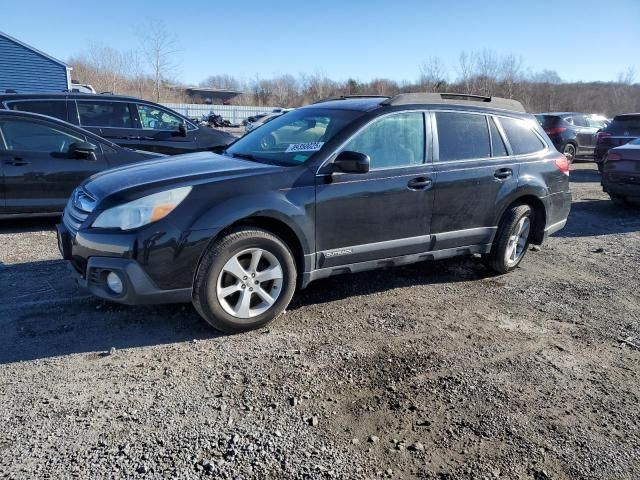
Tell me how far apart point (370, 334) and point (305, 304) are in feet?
2.53

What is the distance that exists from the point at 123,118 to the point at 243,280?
6004 mm

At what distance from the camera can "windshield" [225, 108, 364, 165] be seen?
4.21 meters

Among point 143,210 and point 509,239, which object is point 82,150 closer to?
point 143,210

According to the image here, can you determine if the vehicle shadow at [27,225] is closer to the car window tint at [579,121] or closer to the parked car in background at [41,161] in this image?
the parked car in background at [41,161]

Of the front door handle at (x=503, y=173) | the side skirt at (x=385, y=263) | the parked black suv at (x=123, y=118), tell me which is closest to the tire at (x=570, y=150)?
the parked black suv at (x=123, y=118)

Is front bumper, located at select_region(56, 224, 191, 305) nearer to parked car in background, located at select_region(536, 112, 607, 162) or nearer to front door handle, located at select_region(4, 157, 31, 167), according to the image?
front door handle, located at select_region(4, 157, 31, 167)

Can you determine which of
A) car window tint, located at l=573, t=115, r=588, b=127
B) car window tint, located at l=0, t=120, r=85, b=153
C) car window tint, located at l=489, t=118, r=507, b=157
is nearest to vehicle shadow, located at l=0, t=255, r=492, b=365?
car window tint, located at l=489, t=118, r=507, b=157

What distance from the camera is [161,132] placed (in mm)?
8750

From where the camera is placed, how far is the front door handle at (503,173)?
5016 mm

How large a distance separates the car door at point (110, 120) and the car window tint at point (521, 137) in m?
5.97

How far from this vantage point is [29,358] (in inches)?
130

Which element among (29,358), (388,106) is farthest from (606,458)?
(29,358)

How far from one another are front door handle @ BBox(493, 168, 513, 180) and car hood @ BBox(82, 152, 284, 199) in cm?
232

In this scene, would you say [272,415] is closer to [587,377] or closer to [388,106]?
[587,377]
